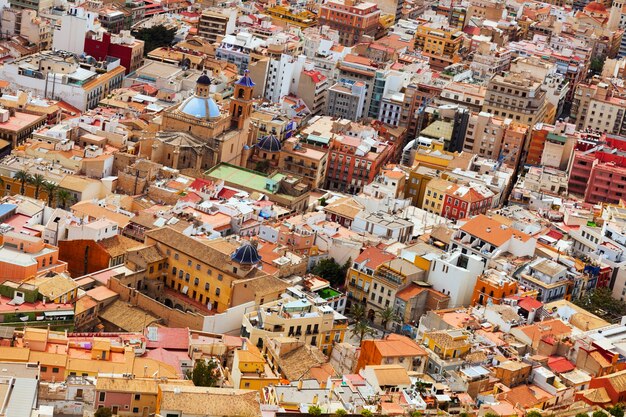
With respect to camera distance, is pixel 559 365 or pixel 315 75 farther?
pixel 315 75

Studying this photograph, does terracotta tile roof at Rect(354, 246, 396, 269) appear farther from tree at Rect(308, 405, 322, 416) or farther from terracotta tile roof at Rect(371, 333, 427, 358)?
tree at Rect(308, 405, 322, 416)

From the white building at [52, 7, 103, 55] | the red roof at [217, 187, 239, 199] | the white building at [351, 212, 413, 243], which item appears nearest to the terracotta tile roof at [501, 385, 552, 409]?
the white building at [351, 212, 413, 243]


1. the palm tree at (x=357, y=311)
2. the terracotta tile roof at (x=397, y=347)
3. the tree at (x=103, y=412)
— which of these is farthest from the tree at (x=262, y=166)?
the tree at (x=103, y=412)

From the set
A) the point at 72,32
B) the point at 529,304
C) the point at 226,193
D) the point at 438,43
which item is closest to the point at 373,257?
the point at 529,304

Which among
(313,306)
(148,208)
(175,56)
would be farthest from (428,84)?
(313,306)

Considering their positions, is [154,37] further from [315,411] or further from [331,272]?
[315,411]

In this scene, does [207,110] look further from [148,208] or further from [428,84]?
[428,84]
